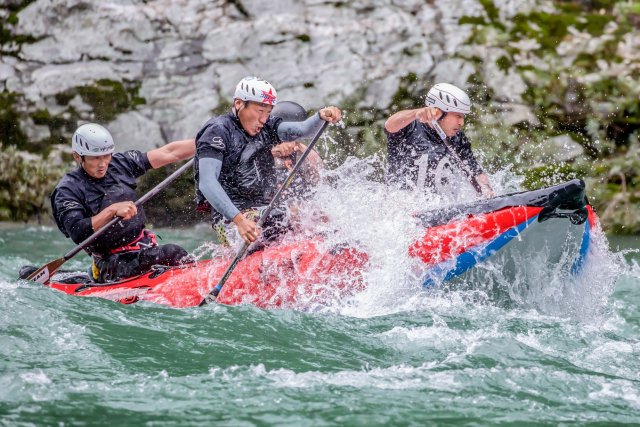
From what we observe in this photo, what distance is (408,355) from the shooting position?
236 inches

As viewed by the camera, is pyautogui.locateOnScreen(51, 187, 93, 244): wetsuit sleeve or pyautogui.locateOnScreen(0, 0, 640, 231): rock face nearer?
pyautogui.locateOnScreen(51, 187, 93, 244): wetsuit sleeve

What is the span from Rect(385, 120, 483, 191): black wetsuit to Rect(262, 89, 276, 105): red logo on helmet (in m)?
1.56

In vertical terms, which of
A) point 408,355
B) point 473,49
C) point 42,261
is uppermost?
point 473,49

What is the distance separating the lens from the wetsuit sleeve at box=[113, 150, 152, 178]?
26.8 ft

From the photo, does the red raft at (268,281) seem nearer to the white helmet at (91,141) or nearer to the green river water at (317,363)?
the green river water at (317,363)

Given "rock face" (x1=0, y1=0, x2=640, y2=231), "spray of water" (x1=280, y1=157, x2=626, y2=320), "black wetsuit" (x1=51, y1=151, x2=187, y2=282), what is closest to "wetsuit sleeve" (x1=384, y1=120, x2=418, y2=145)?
"spray of water" (x1=280, y1=157, x2=626, y2=320)

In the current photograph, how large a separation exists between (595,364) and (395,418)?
5.59ft

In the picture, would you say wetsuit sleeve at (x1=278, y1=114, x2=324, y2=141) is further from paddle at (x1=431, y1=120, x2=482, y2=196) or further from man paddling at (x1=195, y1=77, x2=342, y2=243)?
paddle at (x1=431, y1=120, x2=482, y2=196)

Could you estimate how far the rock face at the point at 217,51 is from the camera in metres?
12.8

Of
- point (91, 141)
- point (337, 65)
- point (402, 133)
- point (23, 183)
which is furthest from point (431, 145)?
point (23, 183)

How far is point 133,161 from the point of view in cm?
821

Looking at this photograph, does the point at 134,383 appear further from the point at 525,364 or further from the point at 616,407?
the point at 616,407

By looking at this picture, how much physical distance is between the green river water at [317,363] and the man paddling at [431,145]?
1.68 meters

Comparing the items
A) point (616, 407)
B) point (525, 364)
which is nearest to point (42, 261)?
point (525, 364)
